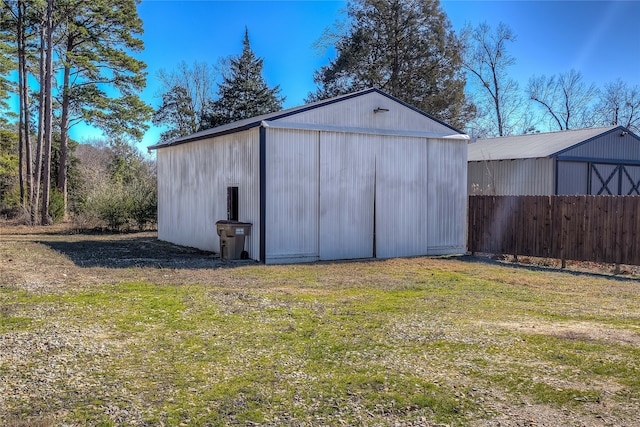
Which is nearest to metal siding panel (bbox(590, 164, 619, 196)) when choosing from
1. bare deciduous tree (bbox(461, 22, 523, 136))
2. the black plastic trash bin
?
the black plastic trash bin

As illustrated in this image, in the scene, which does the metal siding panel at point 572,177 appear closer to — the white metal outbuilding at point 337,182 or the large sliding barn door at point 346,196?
the white metal outbuilding at point 337,182

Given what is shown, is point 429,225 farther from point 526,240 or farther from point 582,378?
point 582,378

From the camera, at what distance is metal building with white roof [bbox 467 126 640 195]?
19359 millimetres

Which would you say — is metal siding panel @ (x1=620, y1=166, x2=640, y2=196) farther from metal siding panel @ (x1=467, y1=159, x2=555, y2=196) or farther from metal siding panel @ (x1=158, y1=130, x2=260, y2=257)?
metal siding panel @ (x1=158, y1=130, x2=260, y2=257)

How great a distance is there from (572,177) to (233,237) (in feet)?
45.5

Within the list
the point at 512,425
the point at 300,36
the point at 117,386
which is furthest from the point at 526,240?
the point at 300,36

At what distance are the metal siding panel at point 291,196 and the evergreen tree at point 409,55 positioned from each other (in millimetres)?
18454

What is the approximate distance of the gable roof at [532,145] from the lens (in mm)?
19766

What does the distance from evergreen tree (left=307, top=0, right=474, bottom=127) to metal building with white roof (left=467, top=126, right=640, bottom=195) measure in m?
7.73

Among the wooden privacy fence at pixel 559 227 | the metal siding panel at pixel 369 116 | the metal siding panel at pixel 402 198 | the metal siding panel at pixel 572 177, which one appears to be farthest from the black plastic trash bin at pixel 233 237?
the metal siding panel at pixel 572 177

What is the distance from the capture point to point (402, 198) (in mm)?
13617

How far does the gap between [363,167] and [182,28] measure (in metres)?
18.6

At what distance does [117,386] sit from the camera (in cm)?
419

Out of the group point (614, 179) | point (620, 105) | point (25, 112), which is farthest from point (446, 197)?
point (620, 105)
